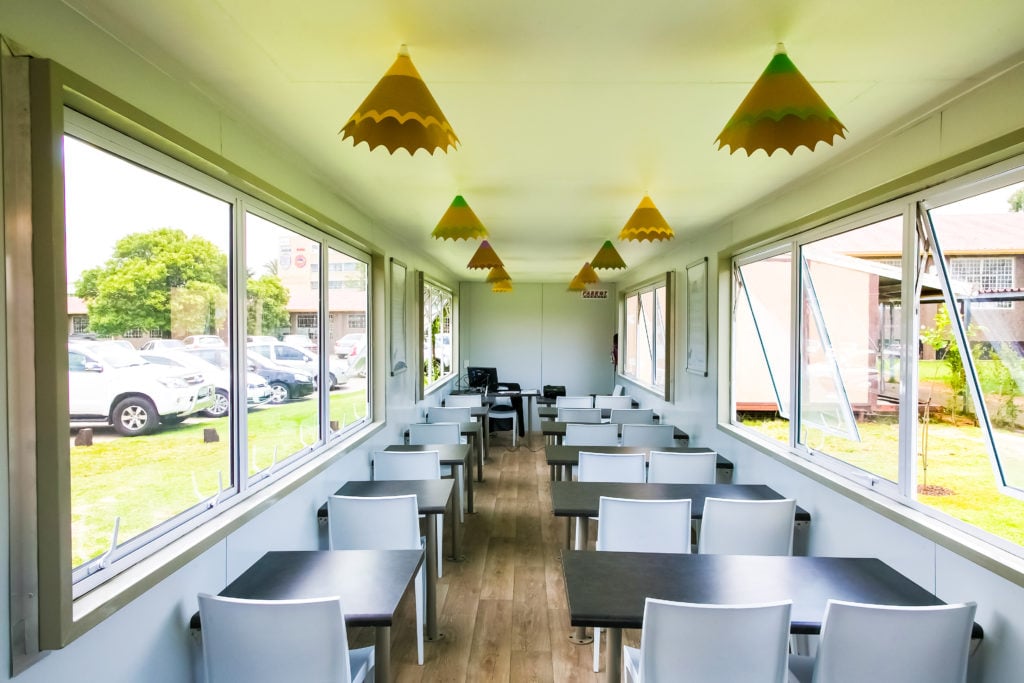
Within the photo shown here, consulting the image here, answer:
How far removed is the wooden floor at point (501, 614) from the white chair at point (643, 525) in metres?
0.70

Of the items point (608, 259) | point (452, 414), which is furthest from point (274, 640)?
point (452, 414)

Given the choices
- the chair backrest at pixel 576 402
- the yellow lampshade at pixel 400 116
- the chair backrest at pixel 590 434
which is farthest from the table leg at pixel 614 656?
the chair backrest at pixel 576 402

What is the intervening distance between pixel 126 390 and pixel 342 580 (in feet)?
3.33

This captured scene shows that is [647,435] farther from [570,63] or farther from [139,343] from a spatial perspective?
[139,343]

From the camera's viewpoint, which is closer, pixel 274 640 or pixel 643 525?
pixel 274 640

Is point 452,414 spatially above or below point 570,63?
below

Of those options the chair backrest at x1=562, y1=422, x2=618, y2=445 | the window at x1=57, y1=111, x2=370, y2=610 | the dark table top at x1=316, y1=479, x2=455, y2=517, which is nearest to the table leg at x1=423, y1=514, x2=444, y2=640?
the dark table top at x1=316, y1=479, x2=455, y2=517

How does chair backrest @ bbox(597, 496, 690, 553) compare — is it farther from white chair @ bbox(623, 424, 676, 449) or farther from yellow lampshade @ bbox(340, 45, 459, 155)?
white chair @ bbox(623, 424, 676, 449)

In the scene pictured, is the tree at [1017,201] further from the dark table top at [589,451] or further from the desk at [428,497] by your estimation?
the desk at [428,497]

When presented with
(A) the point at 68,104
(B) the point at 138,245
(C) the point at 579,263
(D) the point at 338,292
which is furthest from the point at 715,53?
(C) the point at 579,263

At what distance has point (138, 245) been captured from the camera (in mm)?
1912

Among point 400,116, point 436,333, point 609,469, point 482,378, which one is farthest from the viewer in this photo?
point 482,378

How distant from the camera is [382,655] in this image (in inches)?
78.1

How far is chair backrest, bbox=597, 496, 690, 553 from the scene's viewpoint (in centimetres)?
265
